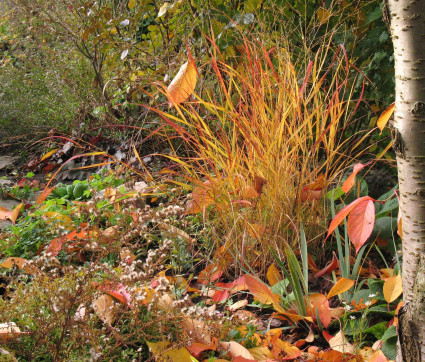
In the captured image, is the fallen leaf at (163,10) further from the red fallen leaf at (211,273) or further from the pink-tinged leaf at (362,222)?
the pink-tinged leaf at (362,222)

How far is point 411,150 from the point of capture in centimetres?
123

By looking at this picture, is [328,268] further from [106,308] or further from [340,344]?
[106,308]

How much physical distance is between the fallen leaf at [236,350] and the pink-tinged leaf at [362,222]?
19.9 inches

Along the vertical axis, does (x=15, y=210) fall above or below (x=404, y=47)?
below

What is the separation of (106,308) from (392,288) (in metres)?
1.07

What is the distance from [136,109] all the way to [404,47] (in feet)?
9.96

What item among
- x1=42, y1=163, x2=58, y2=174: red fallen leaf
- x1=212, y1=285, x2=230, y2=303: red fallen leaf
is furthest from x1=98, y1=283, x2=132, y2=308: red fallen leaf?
x1=42, y1=163, x2=58, y2=174: red fallen leaf

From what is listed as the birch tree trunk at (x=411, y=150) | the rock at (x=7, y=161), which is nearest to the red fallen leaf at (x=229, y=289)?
the birch tree trunk at (x=411, y=150)

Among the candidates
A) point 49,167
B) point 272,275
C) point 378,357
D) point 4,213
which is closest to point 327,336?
point 378,357

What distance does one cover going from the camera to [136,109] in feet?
Answer: 13.1

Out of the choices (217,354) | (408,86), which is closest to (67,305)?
(217,354)

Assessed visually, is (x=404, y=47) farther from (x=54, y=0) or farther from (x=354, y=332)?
(x=54, y=0)

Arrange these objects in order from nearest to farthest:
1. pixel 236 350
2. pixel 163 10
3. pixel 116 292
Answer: pixel 236 350
pixel 116 292
pixel 163 10

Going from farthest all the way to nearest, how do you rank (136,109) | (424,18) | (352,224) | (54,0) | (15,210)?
(54,0)
(136,109)
(15,210)
(352,224)
(424,18)
